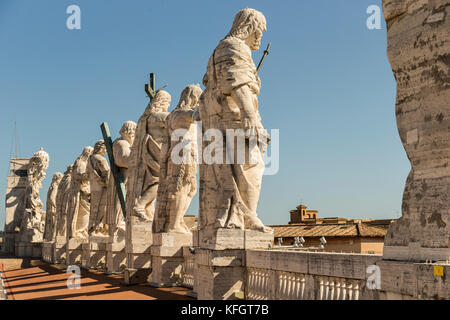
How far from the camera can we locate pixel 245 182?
25.9 ft

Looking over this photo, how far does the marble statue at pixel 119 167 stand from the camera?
54.3 ft

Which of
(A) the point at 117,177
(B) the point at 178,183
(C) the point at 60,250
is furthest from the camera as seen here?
(C) the point at 60,250

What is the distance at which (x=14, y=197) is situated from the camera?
36.2 meters

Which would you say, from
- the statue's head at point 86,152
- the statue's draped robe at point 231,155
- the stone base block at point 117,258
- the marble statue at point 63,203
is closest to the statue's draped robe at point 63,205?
the marble statue at point 63,203

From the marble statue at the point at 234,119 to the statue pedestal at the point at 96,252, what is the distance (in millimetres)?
10531

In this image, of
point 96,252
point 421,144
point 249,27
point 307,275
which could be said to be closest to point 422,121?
point 421,144

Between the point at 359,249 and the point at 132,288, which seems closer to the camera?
the point at 132,288

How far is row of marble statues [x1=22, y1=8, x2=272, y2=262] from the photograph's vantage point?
795 centimetres

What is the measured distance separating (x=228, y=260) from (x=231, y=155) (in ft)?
5.42

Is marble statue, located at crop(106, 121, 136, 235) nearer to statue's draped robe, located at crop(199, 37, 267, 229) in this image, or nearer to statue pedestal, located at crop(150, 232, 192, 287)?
statue pedestal, located at crop(150, 232, 192, 287)

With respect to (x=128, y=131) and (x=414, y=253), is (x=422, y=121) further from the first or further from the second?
(x=128, y=131)
